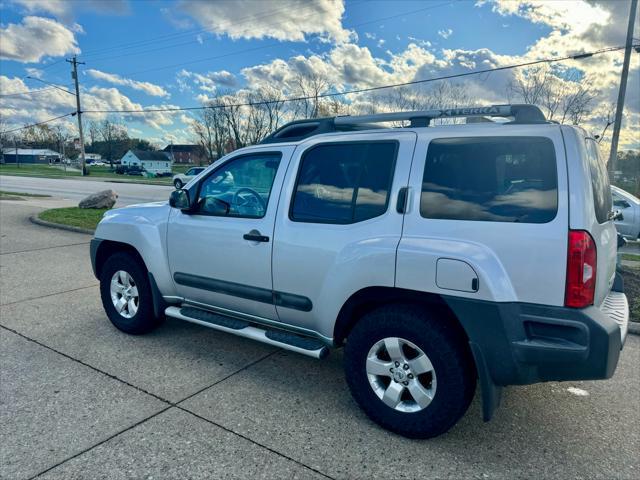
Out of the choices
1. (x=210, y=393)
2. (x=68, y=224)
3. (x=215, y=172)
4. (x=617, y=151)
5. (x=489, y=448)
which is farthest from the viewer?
A: (x=617, y=151)

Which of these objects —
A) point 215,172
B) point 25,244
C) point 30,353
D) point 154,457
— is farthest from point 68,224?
point 154,457

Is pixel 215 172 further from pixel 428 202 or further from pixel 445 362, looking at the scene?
pixel 445 362

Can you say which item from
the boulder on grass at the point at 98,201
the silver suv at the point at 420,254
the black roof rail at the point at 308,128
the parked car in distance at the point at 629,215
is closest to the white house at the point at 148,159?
the boulder on grass at the point at 98,201

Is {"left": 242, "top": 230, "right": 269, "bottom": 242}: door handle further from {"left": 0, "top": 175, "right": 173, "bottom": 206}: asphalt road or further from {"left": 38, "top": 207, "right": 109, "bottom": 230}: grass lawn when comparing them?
{"left": 0, "top": 175, "right": 173, "bottom": 206}: asphalt road

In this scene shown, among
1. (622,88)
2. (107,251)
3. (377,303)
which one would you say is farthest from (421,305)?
(622,88)

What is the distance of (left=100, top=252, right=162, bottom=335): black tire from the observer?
13.6ft

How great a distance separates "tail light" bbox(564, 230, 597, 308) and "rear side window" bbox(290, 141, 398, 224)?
1078 millimetres

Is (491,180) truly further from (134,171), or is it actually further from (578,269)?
(134,171)

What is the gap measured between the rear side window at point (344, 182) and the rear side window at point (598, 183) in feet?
3.73

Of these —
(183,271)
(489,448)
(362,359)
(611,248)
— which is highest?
(611,248)

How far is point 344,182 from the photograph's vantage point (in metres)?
3.05

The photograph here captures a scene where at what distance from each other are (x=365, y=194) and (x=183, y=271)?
188cm

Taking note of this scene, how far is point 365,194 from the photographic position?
292 centimetres

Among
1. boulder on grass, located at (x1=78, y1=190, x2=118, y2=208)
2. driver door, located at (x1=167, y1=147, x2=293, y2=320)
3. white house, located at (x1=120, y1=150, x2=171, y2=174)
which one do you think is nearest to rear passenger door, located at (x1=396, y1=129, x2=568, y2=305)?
driver door, located at (x1=167, y1=147, x2=293, y2=320)
